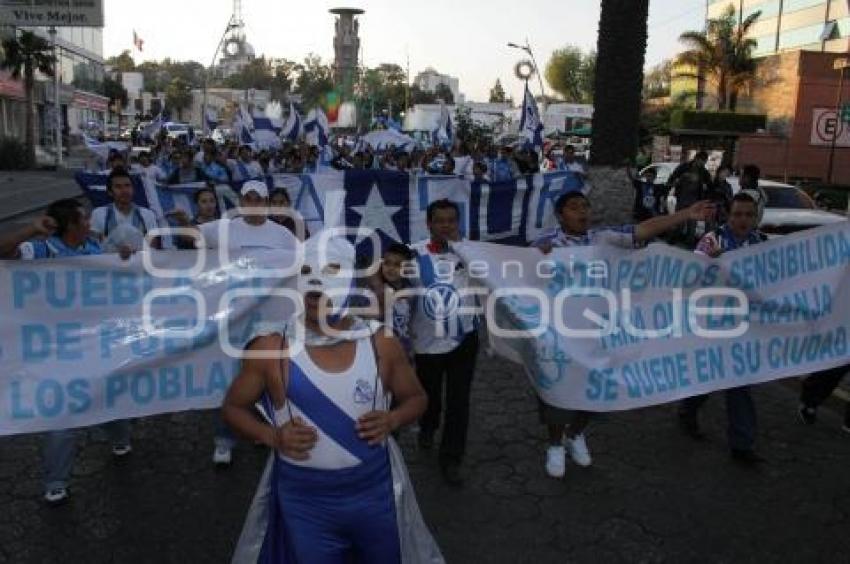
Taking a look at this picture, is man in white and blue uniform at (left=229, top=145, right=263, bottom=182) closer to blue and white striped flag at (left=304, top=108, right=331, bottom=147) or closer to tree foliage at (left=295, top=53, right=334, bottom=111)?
blue and white striped flag at (left=304, top=108, right=331, bottom=147)

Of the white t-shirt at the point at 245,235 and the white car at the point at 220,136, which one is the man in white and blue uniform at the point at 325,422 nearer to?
the white t-shirt at the point at 245,235

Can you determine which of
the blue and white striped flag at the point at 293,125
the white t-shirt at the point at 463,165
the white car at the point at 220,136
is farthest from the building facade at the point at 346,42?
the white t-shirt at the point at 463,165

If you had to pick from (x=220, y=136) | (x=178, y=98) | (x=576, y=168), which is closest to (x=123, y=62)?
(x=178, y=98)

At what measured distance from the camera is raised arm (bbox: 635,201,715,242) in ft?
15.4

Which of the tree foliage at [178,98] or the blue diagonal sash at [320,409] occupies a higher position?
the tree foliage at [178,98]

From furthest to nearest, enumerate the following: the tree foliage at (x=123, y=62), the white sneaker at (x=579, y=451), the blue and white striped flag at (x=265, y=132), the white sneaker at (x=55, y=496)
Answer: the tree foliage at (x=123, y=62) < the blue and white striped flag at (x=265, y=132) < the white sneaker at (x=579, y=451) < the white sneaker at (x=55, y=496)

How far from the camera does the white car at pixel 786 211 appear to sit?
13.5 metres

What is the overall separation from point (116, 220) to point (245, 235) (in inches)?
45.0

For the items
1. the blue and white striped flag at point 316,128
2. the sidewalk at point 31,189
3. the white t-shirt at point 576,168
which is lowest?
the sidewalk at point 31,189

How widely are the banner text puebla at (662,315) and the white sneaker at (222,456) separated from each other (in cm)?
182

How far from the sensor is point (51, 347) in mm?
4371

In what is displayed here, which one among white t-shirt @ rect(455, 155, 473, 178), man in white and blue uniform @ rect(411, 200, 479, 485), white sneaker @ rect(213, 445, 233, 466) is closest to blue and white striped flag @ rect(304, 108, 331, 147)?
white t-shirt @ rect(455, 155, 473, 178)

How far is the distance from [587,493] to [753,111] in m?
42.3

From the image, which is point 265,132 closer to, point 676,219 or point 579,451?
point 579,451
